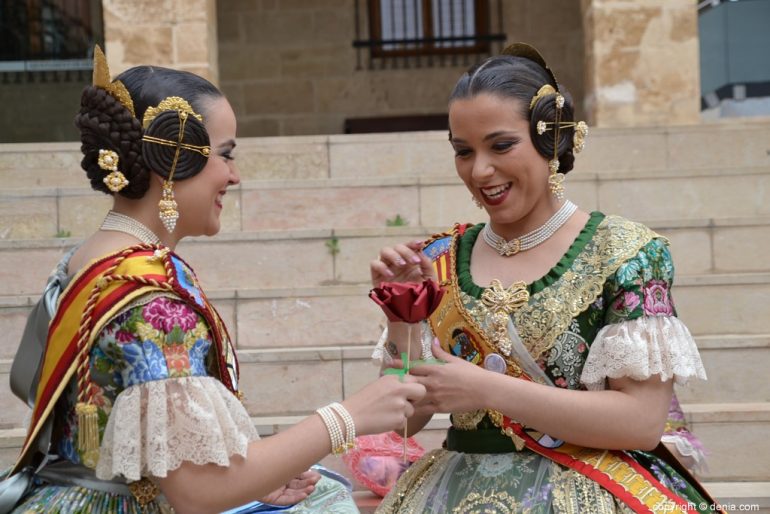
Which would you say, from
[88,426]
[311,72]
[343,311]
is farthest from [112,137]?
[311,72]

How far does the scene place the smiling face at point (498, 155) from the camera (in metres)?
2.60

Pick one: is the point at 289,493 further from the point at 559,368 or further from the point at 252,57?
the point at 252,57

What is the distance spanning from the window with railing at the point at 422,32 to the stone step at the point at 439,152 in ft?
13.5

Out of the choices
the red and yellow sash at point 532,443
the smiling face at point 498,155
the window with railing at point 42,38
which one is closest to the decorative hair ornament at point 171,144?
the smiling face at point 498,155

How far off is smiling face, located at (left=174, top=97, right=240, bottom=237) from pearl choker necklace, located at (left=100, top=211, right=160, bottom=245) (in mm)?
77

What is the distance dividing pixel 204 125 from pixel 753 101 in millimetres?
9611

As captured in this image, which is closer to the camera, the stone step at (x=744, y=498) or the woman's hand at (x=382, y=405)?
the woman's hand at (x=382, y=405)

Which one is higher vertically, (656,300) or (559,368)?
(656,300)

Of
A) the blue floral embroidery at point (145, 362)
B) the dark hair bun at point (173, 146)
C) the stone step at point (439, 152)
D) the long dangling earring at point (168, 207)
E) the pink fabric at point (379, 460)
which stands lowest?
the pink fabric at point (379, 460)

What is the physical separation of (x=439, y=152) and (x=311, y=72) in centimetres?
434

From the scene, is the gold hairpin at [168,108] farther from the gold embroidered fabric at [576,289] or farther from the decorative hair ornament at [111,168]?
the gold embroidered fabric at [576,289]

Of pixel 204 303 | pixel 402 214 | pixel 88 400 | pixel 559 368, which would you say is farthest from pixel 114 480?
pixel 402 214

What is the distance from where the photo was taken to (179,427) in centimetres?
211

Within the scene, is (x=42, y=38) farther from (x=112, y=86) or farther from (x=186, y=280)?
(x=186, y=280)
